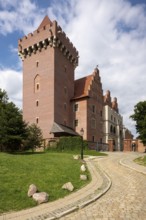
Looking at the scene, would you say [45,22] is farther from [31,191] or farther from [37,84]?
[31,191]

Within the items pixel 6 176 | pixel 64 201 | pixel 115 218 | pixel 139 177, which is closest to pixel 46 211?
pixel 64 201

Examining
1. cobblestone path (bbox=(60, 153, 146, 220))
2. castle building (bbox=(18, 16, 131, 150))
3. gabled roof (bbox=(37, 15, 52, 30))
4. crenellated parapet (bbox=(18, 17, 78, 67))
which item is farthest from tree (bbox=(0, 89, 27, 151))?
gabled roof (bbox=(37, 15, 52, 30))

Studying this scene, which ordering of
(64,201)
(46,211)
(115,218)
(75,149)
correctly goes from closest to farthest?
(115,218), (46,211), (64,201), (75,149)

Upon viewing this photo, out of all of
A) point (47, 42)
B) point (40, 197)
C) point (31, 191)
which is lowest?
point (40, 197)

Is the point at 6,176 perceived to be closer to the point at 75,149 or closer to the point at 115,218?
the point at 115,218

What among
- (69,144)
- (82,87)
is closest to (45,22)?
(82,87)

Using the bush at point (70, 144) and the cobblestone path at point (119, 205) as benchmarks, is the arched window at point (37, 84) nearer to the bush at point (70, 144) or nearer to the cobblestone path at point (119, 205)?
the bush at point (70, 144)

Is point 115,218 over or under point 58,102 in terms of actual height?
under

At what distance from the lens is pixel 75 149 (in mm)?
43844

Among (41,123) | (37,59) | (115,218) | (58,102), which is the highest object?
(37,59)

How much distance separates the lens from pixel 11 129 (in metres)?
35.5

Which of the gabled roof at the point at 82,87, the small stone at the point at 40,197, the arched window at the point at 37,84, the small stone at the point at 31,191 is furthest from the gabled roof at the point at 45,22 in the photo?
the small stone at the point at 40,197

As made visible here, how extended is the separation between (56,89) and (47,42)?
10.2 metres

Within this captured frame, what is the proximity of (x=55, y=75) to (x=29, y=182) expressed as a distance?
40122 millimetres
